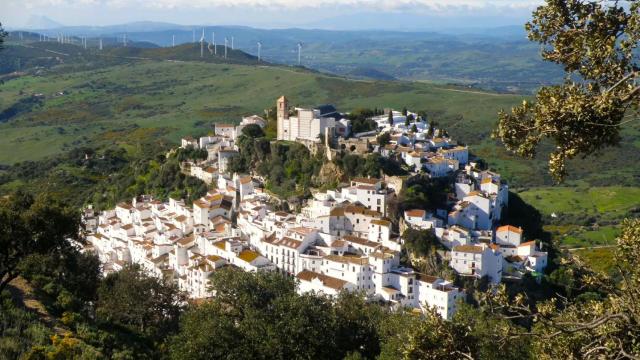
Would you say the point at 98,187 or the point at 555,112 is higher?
the point at 555,112

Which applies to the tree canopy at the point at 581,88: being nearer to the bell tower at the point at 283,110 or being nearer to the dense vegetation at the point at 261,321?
the dense vegetation at the point at 261,321

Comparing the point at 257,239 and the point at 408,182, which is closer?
the point at 257,239

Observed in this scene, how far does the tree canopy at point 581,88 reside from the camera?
905cm

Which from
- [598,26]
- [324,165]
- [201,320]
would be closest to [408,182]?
[324,165]

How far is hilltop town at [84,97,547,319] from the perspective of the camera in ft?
128

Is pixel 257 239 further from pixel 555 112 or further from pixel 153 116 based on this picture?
pixel 153 116

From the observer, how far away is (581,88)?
9.66 metres

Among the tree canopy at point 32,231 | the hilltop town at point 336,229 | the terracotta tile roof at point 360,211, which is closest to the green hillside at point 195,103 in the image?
the hilltop town at point 336,229

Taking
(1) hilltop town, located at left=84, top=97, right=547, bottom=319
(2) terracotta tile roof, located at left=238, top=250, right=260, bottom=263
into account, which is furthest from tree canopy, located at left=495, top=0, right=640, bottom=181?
(2) terracotta tile roof, located at left=238, top=250, right=260, bottom=263

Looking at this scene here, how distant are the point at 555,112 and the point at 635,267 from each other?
251 centimetres

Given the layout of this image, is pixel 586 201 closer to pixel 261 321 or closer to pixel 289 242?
pixel 289 242

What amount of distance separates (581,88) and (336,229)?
35.4 meters

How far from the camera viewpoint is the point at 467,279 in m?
40.6

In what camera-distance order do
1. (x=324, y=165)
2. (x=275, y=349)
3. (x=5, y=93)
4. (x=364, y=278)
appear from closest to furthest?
1. (x=275, y=349)
2. (x=364, y=278)
3. (x=324, y=165)
4. (x=5, y=93)
